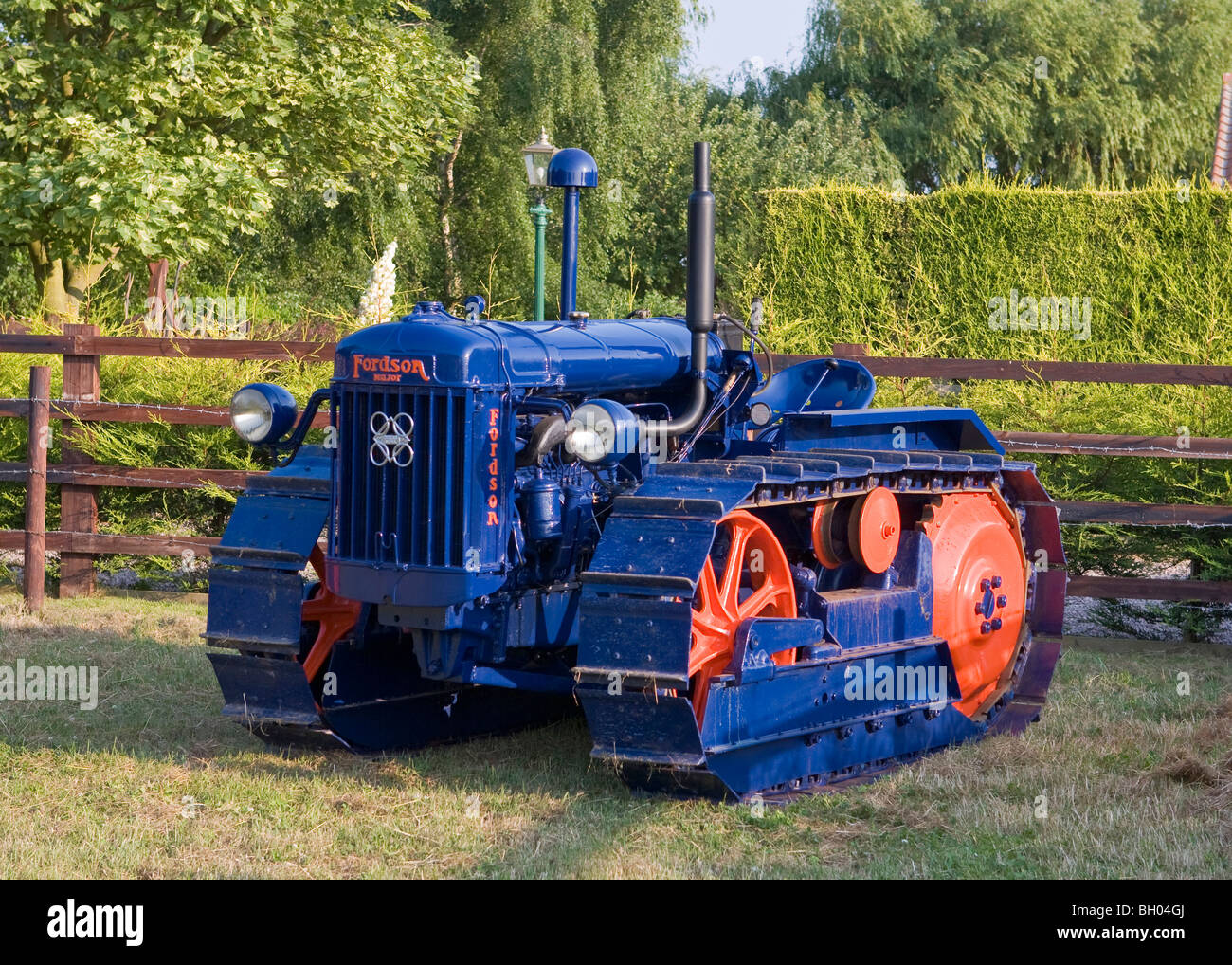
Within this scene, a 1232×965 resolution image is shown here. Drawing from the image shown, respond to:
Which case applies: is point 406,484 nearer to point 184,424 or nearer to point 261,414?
point 261,414

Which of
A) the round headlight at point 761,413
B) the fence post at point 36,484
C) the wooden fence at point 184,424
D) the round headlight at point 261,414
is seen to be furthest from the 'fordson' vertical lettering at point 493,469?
the fence post at point 36,484

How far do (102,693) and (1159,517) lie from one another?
5992 mm

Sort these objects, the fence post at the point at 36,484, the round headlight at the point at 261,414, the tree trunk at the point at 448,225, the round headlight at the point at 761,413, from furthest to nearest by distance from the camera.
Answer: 1. the tree trunk at the point at 448,225
2. the fence post at the point at 36,484
3. the round headlight at the point at 761,413
4. the round headlight at the point at 261,414

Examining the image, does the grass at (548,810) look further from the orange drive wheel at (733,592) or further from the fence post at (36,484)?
the fence post at (36,484)

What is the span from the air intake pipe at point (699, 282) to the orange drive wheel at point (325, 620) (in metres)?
1.50

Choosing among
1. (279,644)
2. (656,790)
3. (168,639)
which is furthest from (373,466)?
(168,639)

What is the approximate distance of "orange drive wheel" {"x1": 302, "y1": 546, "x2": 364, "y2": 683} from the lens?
20.5 ft

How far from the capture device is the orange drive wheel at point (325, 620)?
6258 mm

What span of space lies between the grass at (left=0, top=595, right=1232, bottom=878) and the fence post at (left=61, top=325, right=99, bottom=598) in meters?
3.42

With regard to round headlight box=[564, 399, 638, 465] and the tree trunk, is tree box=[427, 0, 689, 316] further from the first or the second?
round headlight box=[564, 399, 638, 465]

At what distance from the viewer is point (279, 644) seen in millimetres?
5938

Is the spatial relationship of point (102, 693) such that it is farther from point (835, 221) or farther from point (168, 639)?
point (835, 221)

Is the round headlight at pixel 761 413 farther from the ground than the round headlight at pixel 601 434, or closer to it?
farther from the ground

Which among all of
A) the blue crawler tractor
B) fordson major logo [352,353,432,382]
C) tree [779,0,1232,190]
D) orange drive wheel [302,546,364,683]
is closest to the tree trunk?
tree [779,0,1232,190]
